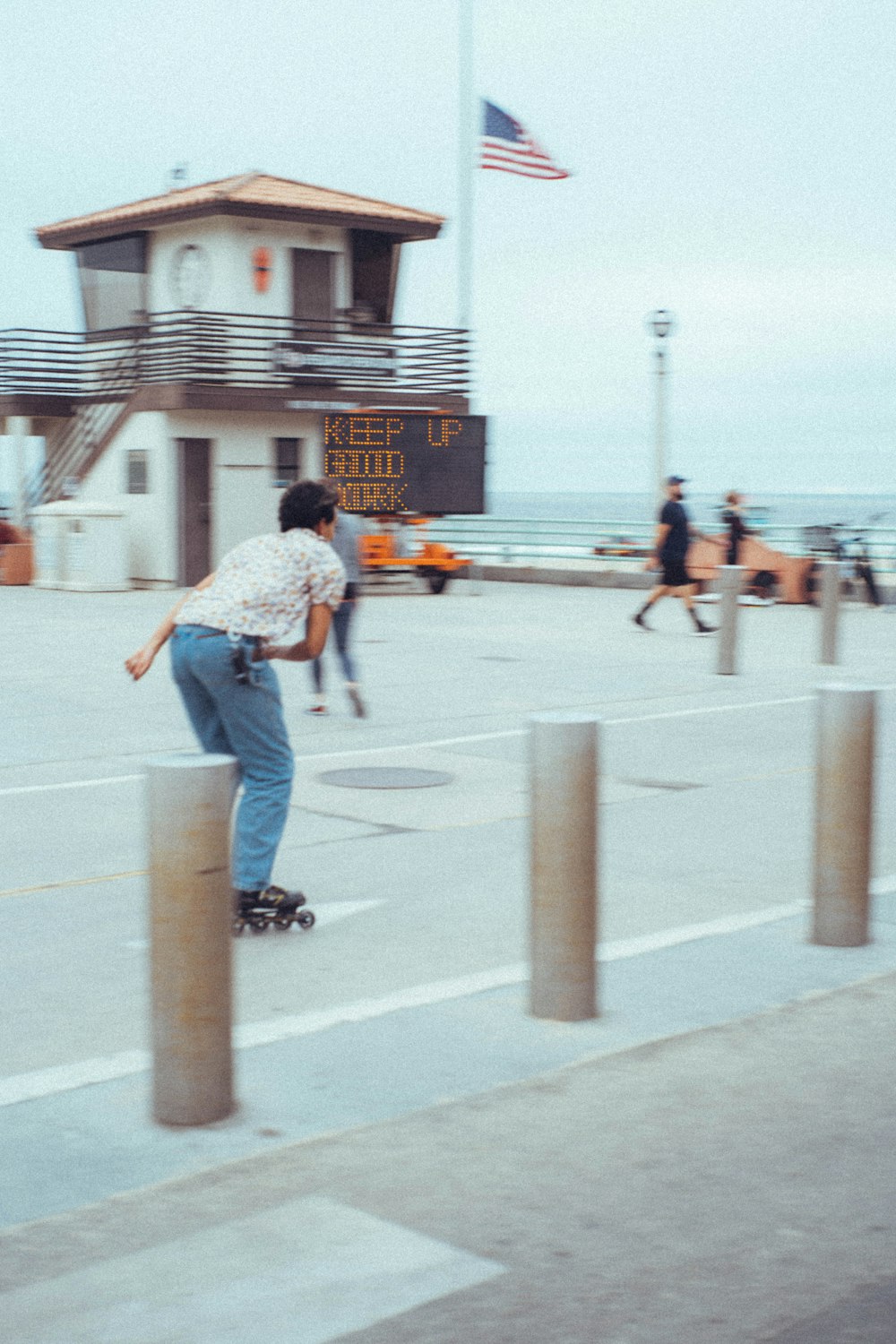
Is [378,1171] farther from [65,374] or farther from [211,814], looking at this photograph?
[65,374]

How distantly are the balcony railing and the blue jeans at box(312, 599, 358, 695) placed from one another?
15.5m

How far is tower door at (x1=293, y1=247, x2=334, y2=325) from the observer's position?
98.0 ft

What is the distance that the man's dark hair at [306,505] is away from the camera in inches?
236

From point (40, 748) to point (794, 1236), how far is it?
25.4 feet

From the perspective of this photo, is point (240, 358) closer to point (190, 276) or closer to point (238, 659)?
point (190, 276)

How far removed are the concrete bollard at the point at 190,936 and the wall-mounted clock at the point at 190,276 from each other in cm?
2659

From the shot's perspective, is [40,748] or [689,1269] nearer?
[689,1269]

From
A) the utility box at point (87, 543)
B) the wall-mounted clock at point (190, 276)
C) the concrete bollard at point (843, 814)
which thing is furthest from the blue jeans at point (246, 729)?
the wall-mounted clock at point (190, 276)

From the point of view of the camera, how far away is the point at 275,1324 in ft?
9.96

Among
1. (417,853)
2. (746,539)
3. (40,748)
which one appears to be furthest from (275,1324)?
(746,539)

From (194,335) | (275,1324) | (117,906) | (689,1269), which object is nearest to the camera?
(275,1324)

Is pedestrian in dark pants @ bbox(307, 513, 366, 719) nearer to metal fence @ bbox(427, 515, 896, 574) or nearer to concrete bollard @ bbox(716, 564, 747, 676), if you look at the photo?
concrete bollard @ bbox(716, 564, 747, 676)

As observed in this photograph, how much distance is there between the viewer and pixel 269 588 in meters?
5.78

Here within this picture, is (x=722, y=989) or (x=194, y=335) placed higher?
(x=194, y=335)
